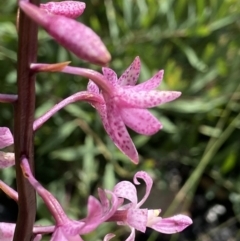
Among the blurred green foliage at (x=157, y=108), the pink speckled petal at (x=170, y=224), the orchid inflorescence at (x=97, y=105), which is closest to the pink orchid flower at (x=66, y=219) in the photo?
the orchid inflorescence at (x=97, y=105)

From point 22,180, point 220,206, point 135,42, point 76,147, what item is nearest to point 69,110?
point 76,147

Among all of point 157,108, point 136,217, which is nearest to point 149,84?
point 136,217

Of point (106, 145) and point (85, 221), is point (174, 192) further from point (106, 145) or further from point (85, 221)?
point (85, 221)

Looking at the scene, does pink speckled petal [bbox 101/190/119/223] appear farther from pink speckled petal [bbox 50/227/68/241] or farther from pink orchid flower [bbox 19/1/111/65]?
pink orchid flower [bbox 19/1/111/65]

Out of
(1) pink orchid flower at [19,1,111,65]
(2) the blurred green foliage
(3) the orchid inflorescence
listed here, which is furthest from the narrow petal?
(2) the blurred green foliage

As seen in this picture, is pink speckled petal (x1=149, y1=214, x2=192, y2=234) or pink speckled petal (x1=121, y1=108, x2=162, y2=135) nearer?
pink speckled petal (x1=121, y1=108, x2=162, y2=135)

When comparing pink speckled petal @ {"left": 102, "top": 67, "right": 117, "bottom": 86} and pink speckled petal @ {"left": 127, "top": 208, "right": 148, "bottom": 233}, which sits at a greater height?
pink speckled petal @ {"left": 102, "top": 67, "right": 117, "bottom": 86}
